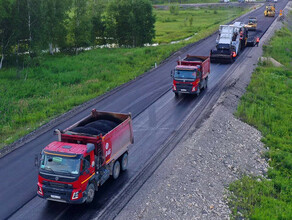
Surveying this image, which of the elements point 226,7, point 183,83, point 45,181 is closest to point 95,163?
point 45,181

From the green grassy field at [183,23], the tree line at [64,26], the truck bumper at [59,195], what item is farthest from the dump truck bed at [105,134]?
the green grassy field at [183,23]

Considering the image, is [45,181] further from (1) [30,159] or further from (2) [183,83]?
(2) [183,83]

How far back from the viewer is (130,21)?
5650 centimetres

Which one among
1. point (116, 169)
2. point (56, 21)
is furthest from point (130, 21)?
point (116, 169)

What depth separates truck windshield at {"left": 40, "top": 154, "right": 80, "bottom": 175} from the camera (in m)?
13.4

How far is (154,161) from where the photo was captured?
731 inches

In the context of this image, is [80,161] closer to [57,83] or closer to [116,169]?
[116,169]

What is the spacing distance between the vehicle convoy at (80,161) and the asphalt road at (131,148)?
802mm

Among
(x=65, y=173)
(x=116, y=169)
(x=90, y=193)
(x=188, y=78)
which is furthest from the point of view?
(x=188, y=78)

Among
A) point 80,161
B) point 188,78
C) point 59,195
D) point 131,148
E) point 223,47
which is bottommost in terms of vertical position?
point 131,148

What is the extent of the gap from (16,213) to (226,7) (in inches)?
4709

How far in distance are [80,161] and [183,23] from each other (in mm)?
82759

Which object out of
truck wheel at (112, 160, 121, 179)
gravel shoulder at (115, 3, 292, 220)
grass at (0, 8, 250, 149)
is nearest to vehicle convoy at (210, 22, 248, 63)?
grass at (0, 8, 250, 149)

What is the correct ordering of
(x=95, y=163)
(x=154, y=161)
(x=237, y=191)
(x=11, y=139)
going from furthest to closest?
(x=11, y=139) < (x=154, y=161) < (x=237, y=191) < (x=95, y=163)
